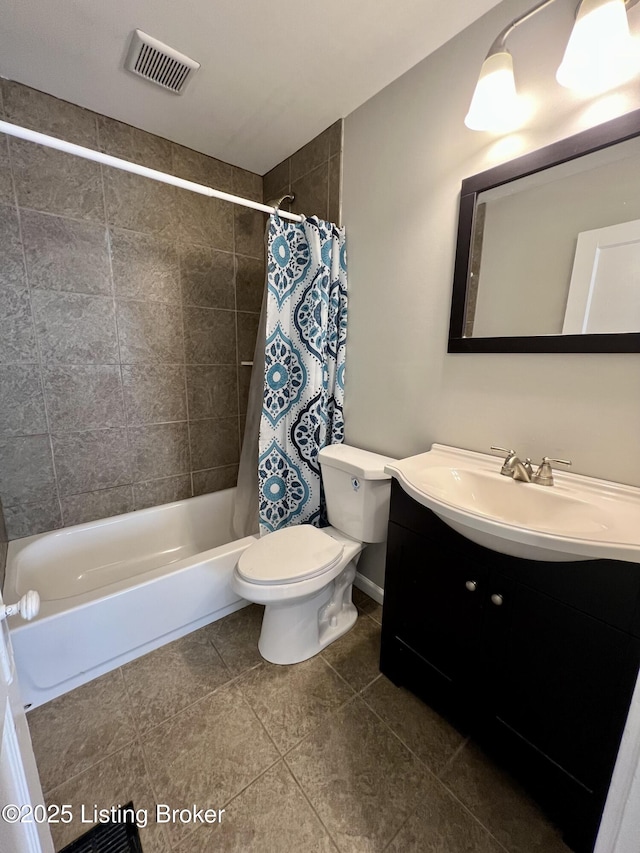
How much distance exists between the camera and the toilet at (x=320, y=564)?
134 cm

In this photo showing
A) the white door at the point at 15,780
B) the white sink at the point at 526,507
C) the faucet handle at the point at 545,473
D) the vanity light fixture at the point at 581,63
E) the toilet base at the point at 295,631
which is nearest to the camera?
the white door at the point at 15,780

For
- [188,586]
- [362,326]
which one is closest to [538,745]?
[188,586]

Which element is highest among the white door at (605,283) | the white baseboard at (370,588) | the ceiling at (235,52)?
the ceiling at (235,52)

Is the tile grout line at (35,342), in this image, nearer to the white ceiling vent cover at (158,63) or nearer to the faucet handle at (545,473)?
the white ceiling vent cover at (158,63)

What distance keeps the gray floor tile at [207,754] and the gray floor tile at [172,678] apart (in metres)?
0.05

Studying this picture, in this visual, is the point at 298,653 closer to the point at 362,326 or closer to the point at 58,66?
the point at 362,326

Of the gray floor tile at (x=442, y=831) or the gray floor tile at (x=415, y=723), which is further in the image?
the gray floor tile at (x=415, y=723)

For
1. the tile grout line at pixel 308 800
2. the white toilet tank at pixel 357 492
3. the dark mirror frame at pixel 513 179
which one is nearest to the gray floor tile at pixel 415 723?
the tile grout line at pixel 308 800

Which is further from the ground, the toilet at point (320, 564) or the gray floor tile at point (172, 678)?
the toilet at point (320, 564)

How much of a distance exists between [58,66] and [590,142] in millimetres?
1950

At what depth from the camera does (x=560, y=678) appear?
0.88 m

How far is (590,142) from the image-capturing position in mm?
980

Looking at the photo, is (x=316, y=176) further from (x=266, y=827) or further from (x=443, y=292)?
(x=266, y=827)

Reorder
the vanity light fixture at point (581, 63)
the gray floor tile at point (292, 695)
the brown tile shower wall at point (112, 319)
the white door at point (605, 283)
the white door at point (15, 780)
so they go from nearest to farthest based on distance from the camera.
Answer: the white door at point (15, 780) < the vanity light fixture at point (581, 63) < the white door at point (605, 283) < the gray floor tile at point (292, 695) < the brown tile shower wall at point (112, 319)
